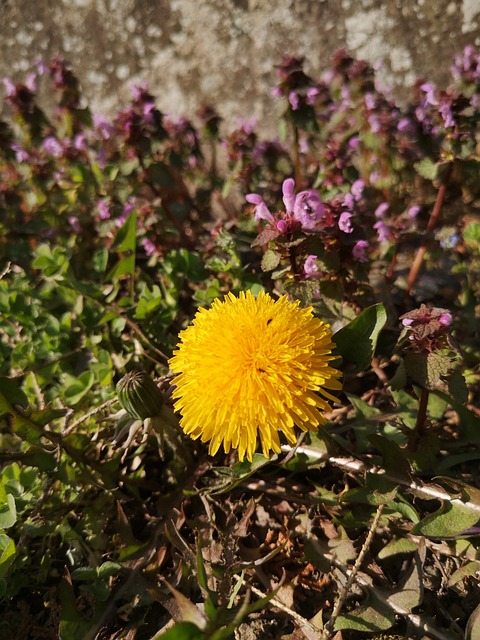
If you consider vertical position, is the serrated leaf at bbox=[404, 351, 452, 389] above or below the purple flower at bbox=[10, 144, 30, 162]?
below

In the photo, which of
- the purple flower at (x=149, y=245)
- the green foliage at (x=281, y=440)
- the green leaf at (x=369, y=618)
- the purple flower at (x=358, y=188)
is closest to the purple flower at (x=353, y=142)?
the green foliage at (x=281, y=440)

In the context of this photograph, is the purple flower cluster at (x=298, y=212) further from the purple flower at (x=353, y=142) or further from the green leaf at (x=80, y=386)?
the purple flower at (x=353, y=142)

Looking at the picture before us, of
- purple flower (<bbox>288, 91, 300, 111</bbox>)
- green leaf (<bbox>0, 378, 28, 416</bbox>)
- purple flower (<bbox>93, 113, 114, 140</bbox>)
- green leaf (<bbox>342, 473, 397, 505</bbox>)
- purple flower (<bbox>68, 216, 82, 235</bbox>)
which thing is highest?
purple flower (<bbox>93, 113, 114, 140</bbox>)

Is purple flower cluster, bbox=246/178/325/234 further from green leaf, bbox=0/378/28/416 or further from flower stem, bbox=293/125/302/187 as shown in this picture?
green leaf, bbox=0/378/28/416

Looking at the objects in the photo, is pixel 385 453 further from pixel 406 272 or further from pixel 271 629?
pixel 406 272

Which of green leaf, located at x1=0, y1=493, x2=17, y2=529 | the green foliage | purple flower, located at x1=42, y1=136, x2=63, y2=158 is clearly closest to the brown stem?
the green foliage

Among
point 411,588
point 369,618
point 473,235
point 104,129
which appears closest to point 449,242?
point 473,235

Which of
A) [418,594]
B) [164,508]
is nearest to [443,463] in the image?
[418,594]
